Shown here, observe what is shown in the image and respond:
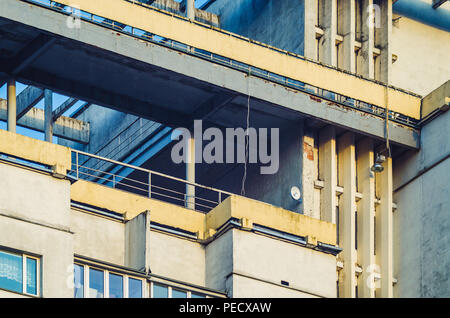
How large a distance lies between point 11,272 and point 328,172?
46.2ft

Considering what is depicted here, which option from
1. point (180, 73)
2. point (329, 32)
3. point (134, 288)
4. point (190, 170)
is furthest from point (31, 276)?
point (329, 32)

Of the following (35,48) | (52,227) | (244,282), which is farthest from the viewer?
(35,48)

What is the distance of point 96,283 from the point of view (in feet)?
132

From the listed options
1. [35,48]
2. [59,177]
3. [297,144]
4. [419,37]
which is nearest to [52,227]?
[59,177]

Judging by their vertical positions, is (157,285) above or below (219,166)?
below

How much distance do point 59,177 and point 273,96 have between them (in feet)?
32.0

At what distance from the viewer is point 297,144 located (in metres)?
49.8

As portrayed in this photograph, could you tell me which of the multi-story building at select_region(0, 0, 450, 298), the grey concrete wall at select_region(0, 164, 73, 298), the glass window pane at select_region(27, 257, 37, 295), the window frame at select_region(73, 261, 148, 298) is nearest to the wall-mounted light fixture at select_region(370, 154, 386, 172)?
the multi-story building at select_region(0, 0, 450, 298)

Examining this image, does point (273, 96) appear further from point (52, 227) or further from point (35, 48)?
point (52, 227)

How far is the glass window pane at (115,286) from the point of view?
40500 mm

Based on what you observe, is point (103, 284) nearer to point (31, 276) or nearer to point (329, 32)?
point (31, 276)

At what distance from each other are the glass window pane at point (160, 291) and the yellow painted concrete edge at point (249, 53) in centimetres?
889

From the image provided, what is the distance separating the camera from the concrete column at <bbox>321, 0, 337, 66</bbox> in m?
51.5

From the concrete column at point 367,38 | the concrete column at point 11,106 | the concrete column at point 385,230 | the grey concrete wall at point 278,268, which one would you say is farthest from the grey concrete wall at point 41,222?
the concrete column at point 367,38
